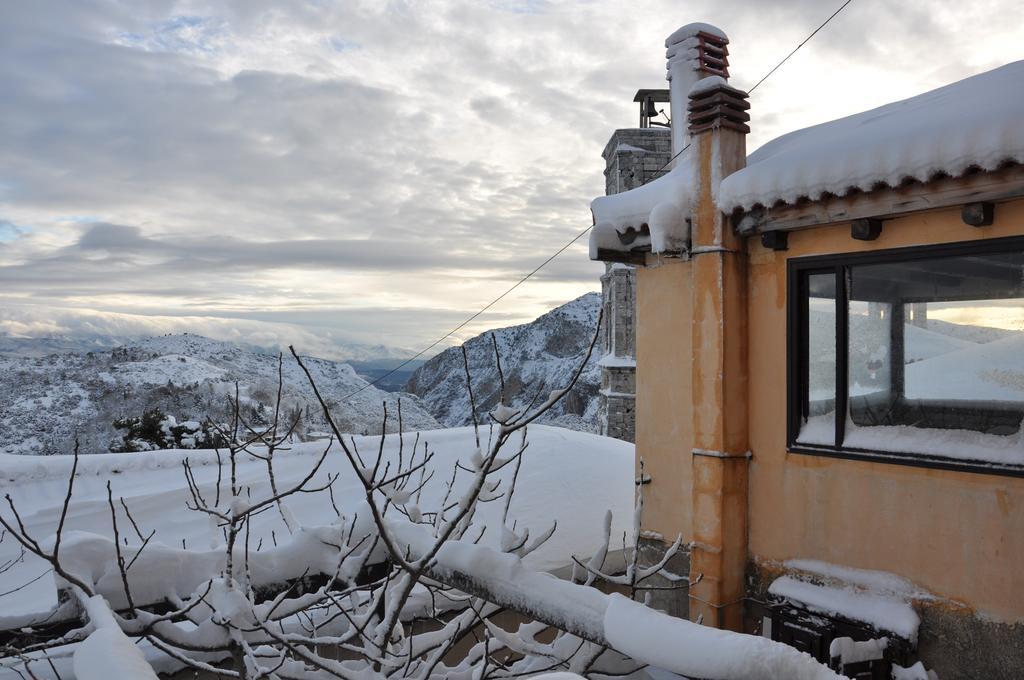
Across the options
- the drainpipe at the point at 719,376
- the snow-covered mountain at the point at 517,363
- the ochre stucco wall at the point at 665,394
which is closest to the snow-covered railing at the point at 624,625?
the drainpipe at the point at 719,376

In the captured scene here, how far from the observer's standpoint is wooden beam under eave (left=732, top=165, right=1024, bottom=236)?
172 inches

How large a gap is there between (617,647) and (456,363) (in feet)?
175

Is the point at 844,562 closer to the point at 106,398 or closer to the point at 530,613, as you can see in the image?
the point at 530,613

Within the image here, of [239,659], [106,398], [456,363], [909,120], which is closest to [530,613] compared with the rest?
[239,659]

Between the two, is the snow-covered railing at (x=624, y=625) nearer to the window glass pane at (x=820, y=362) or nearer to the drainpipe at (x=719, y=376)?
the drainpipe at (x=719, y=376)

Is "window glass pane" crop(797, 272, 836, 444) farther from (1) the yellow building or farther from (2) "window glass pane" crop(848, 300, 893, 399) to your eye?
(2) "window glass pane" crop(848, 300, 893, 399)

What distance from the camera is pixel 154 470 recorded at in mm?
11914

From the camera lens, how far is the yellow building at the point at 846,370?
15.1 feet

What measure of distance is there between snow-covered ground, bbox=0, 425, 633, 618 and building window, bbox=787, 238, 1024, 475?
19.4 feet

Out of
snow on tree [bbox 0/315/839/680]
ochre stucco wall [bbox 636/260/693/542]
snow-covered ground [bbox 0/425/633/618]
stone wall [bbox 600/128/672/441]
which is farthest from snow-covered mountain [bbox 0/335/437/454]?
snow on tree [bbox 0/315/839/680]

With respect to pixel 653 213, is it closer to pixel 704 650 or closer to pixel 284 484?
pixel 704 650

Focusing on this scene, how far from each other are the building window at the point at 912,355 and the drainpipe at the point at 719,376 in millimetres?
451

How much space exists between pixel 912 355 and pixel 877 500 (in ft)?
3.74

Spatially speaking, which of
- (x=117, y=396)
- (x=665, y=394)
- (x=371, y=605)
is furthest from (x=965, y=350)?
(x=117, y=396)
